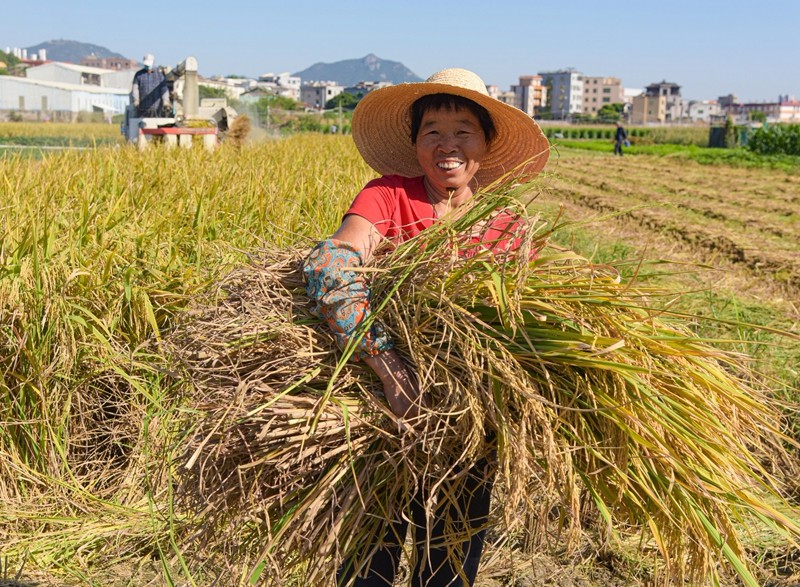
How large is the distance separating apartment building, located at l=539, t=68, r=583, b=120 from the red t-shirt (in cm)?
15611

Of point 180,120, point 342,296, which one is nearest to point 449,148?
point 342,296

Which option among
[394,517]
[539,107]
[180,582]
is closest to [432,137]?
[394,517]

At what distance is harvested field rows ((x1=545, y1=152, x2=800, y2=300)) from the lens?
7.11m

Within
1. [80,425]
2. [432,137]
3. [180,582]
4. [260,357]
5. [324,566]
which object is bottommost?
[180,582]

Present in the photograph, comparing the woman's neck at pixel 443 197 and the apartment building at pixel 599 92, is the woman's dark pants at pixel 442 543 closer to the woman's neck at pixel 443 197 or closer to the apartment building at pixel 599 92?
the woman's neck at pixel 443 197

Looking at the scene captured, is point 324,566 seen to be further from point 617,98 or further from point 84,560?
point 617,98

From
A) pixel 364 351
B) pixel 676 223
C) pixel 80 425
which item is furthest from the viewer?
pixel 676 223

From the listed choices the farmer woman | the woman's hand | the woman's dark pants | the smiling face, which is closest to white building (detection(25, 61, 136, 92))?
the farmer woman

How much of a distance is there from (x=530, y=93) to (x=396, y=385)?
148205mm

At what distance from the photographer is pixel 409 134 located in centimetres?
198

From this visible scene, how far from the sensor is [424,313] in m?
1.47

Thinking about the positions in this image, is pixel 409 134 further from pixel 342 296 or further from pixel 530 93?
pixel 530 93

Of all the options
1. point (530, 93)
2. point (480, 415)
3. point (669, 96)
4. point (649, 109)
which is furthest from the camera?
point (530, 93)

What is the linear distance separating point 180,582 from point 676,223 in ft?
26.4
